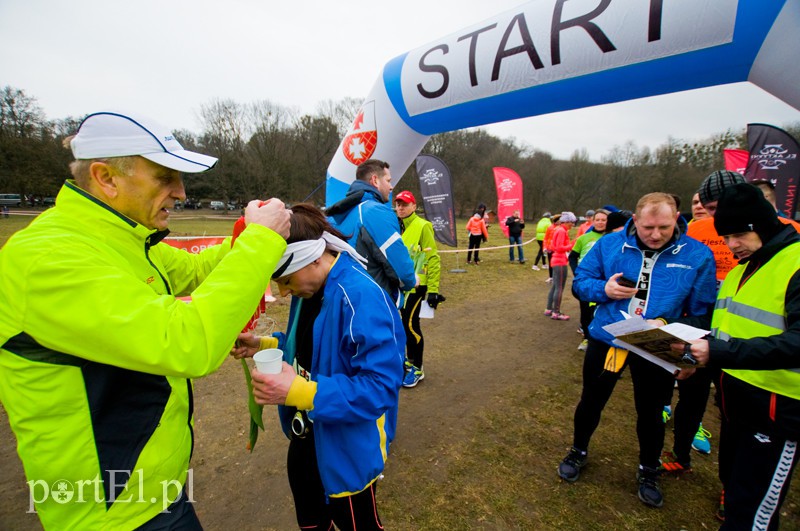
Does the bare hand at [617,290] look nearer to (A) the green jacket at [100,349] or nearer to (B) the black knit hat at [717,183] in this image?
(B) the black knit hat at [717,183]

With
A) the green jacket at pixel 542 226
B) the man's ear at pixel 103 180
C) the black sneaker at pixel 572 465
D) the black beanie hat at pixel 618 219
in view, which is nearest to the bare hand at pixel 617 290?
the black sneaker at pixel 572 465

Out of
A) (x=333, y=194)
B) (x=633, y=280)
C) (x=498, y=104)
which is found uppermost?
(x=498, y=104)

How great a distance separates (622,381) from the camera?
15.0 ft

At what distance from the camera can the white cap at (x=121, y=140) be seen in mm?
1161

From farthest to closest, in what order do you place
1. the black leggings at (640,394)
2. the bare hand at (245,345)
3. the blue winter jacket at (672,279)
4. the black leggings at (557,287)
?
1. the black leggings at (557,287)
2. the black leggings at (640,394)
3. the blue winter jacket at (672,279)
4. the bare hand at (245,345)

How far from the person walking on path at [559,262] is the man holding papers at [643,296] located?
3.99m

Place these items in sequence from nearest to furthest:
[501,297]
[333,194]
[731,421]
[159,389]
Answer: [159,389], [731,421], [333,194], [501,297]

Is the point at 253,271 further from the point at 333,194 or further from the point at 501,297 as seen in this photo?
the point at 501,297

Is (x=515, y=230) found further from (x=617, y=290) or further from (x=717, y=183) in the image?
(x=617, y=290)

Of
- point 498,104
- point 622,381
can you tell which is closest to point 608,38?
point 498,104

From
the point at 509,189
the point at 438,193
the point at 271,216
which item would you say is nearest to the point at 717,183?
the point at 271,216

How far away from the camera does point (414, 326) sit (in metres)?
4.37

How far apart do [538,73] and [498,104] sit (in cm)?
48

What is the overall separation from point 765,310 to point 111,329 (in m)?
2.83
